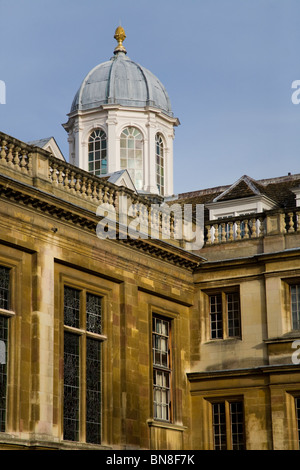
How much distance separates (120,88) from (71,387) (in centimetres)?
1716

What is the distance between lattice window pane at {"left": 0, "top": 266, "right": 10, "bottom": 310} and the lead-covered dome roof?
1666 centimetres

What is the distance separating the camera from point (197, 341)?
30.3 m

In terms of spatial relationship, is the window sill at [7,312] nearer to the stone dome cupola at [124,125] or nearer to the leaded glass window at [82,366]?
the leaded glass window at [82,366]

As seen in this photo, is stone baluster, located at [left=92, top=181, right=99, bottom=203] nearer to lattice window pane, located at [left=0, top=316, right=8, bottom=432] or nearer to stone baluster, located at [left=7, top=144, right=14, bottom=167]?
stone baluster, located at [left=7, top=144, right=14, bottom=167]

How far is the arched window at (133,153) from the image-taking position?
3928 centimetres

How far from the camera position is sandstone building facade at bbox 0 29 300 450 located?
23.7 m

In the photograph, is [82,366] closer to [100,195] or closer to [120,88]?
[100,195]

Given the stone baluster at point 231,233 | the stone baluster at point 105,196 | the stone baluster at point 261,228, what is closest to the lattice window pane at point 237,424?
the stone baluster at point 231,233

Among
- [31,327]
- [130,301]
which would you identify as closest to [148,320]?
[130,301]

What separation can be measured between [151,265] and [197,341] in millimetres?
3031

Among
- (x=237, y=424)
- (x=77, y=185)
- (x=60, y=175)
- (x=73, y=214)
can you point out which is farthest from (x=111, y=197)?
(x=237, y=424)

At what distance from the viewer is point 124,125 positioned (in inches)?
1547

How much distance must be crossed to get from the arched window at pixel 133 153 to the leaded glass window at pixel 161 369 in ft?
35.1

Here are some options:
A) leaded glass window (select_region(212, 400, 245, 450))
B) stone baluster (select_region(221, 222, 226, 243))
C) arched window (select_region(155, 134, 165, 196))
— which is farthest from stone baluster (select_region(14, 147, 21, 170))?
arched window (select_region(155, 134, 165, 196))
